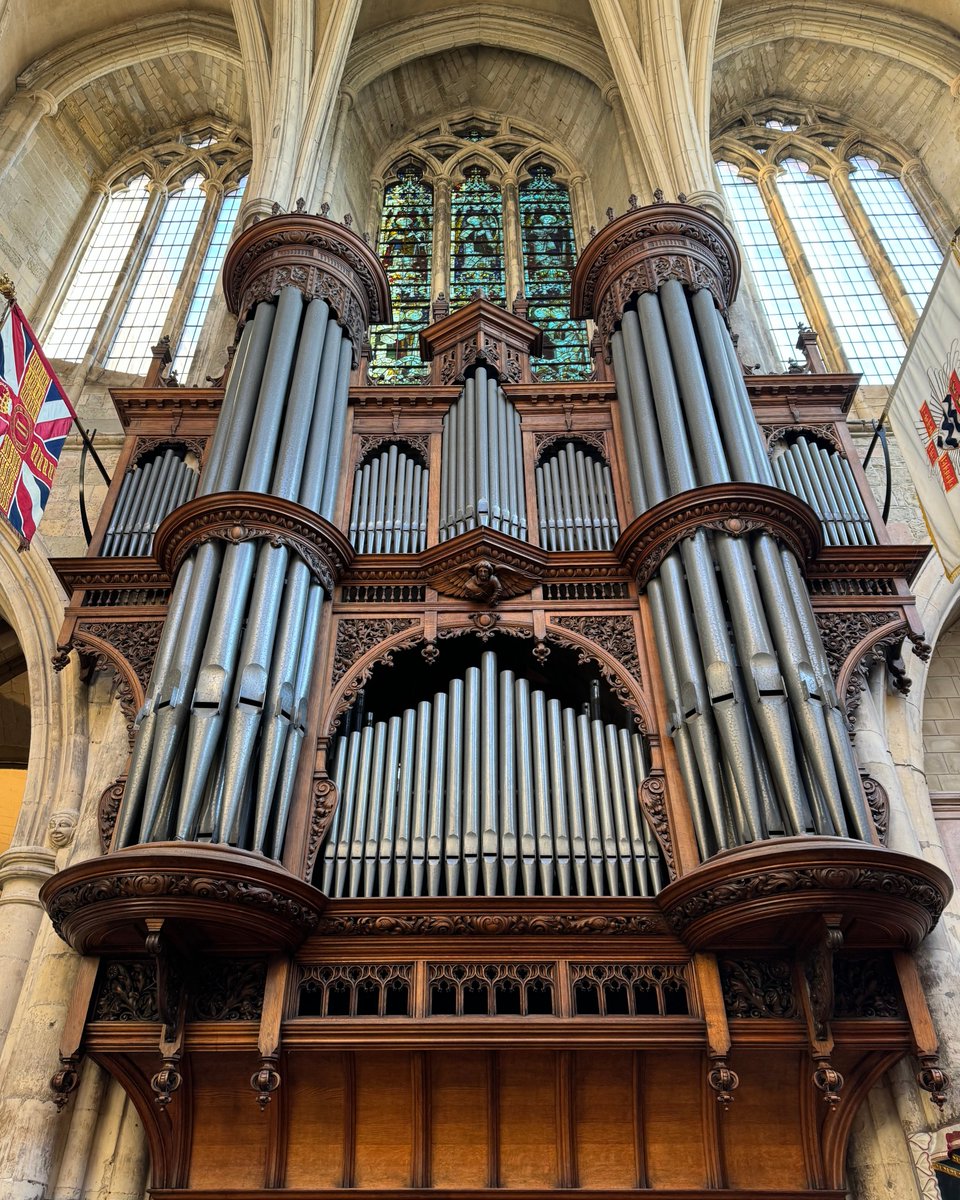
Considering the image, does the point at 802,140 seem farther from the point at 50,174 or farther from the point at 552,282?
the point at 50,174

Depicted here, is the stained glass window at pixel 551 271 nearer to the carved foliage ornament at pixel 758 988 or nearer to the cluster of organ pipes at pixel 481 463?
the cluster of organ pipes at pixel 481 463

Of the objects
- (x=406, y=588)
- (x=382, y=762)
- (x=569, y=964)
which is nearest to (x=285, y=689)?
(x=382, y=762)

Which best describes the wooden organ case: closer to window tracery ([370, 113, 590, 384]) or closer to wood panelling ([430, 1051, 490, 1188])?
wood panelling ([430, 1051, 490, 1188])

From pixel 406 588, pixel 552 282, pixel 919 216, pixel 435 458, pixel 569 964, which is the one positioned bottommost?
pixel 569 964

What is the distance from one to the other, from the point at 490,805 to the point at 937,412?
15.7 ft

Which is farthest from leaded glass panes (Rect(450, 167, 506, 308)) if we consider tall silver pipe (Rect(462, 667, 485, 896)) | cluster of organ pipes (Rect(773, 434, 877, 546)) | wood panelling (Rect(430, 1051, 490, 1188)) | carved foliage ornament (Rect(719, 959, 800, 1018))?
wood panelling (Rect(430, 1051, 490, 1188))

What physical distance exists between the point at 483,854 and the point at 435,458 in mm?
4188

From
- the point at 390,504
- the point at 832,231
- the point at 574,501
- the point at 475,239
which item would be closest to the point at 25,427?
the point at 390,504

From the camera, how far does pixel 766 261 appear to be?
1525 cm

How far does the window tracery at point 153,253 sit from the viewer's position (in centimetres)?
1437

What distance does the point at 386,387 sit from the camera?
10.5m

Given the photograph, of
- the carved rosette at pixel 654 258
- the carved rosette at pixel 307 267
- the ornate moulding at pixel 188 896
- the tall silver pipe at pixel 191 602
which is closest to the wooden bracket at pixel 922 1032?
the ornate moulding at pixel 188 896

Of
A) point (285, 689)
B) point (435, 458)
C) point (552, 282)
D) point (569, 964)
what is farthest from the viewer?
point (552, 282)

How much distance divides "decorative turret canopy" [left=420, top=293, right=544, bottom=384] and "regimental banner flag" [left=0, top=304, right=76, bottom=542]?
372 cm
